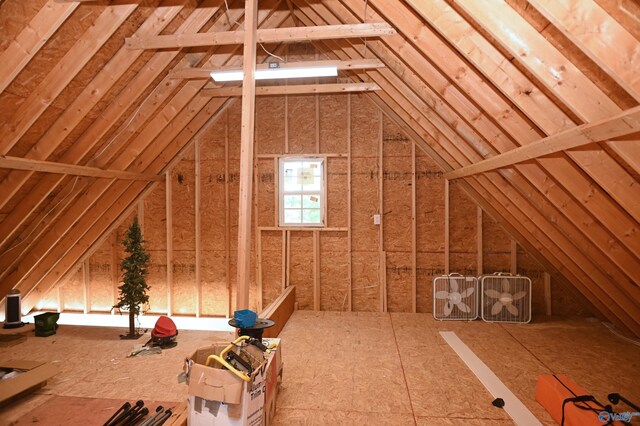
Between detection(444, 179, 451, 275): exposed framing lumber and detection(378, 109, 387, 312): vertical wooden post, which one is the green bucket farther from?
detection(444, 179, 451, 275): exposed framing lumber

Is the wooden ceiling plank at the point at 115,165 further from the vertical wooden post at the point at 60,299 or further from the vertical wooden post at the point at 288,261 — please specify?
the vertical wooden post at the point at 288,261

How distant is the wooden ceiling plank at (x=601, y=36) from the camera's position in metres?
1.72

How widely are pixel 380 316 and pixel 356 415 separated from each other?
289 cm

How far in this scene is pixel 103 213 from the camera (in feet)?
18.6

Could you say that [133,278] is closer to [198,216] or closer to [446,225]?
[198,216]

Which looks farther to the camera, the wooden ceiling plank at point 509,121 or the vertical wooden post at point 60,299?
the vertical wooden post at point 60,299

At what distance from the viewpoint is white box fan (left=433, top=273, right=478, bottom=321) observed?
Result: 5527 millimetres

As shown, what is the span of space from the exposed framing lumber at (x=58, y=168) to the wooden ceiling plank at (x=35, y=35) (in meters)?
0.93

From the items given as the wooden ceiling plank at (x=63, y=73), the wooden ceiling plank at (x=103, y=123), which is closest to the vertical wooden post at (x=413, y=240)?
the wooden ceiling plank at (x=103, y=123)

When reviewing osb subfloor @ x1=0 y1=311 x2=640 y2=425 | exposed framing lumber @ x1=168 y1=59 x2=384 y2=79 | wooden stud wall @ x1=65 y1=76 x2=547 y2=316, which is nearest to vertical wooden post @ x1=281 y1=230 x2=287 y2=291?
wooden stud wall @ x1=65 y1=76 x2=547 y2=316

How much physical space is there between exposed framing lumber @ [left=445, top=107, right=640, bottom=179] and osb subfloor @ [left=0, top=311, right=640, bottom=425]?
223cm

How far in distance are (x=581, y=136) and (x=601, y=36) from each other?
0.57 metres

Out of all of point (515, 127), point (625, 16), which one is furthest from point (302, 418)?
point (625, 16)

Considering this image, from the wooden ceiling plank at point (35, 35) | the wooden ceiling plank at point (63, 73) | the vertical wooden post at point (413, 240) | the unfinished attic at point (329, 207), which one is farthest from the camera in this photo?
the vertical wooden post at point (413, 240)
